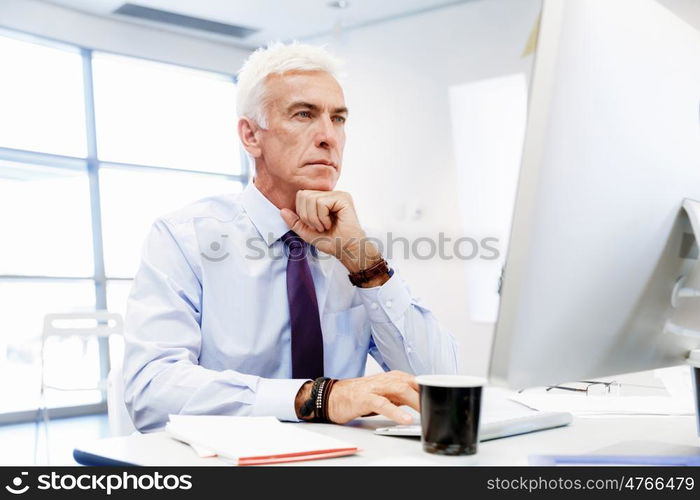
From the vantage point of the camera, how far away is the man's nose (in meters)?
1.73

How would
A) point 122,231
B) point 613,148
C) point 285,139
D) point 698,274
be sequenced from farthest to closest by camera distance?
point 122,231 → point 285,139 → point 698,274 → point 613,148

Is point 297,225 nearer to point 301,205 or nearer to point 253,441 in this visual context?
point 301,205

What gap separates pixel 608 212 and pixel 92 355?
5826mm

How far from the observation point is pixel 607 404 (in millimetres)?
1301

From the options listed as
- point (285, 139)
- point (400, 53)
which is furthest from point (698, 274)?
point (400, 53)

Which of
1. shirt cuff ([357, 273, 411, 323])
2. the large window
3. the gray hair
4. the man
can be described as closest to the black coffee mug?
the man

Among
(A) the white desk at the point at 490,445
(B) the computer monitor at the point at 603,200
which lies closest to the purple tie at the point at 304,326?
(A) the white desk at the point at 490,445

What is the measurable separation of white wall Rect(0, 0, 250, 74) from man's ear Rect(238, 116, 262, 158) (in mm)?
4452

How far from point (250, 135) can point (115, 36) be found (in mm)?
4702

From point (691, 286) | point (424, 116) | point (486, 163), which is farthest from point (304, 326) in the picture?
point (424, 116)

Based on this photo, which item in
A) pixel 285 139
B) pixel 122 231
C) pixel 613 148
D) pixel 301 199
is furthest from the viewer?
pixel 122 231

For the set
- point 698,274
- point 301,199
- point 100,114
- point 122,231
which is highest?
point 100,114

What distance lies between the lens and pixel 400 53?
5.72 metres
